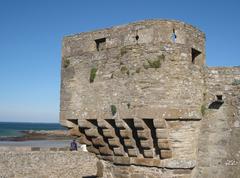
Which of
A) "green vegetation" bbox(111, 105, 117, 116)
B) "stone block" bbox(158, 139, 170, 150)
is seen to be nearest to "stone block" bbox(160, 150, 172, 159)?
"stone block" bbox(158, 139, 170, 150)

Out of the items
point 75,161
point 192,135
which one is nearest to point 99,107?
point 192,135

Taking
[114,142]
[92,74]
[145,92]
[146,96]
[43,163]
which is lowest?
[43,163]

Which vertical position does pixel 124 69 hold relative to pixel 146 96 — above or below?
above

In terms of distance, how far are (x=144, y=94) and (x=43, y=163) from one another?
49.8 ft

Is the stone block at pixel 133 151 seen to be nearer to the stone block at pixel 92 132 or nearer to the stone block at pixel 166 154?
the stone block at pixel 166 154

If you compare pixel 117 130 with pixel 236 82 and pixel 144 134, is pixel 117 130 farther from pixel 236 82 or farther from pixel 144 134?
pixel 236 82

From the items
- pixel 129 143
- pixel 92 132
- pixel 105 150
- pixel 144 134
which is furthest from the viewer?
pixel 105 150

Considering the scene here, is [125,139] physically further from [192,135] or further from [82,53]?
[82,53]

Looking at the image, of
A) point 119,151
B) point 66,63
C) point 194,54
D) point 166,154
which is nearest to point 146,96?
point 166,154

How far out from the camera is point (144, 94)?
381 inches

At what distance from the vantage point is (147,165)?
403 inches

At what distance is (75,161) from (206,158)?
1587 centimetres

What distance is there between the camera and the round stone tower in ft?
31.5

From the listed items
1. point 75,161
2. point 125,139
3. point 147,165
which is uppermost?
point 125,139
